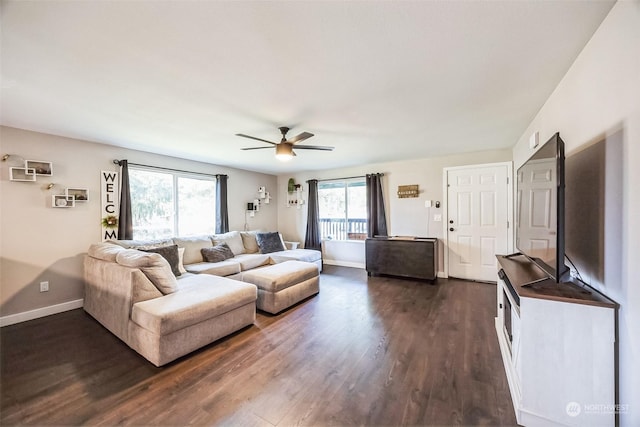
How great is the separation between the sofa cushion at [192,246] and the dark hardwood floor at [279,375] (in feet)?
4.34

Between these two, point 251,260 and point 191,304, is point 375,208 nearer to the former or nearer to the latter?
point 251,260

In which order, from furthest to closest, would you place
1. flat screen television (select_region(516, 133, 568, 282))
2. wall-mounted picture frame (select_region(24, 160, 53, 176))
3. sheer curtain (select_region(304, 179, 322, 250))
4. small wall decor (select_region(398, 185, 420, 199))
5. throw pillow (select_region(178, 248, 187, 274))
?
sheer curtain (select_region(304, 179, 322, 250)), small wall decor (select_region(398, 185, 420, 199)), throw pillow (select_region(178, 248, 187, 274)), wall-mounted picture frame (select_region(24, 160, 53, 176)), flat screen television (select_region(516, 133, 568, 282))

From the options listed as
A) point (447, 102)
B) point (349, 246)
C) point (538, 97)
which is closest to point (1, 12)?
point (447, 102)

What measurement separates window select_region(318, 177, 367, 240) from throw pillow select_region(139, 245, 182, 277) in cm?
332

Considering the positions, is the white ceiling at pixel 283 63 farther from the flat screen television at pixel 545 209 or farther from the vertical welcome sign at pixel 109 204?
the vertical welcome sign at pixel 109 204

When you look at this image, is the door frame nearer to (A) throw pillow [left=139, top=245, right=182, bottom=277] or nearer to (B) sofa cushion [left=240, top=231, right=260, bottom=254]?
(B) sofa cushion [left=240, top=231, right=260, bottom=254]

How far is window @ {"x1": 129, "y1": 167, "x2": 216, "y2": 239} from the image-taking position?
13.1 ft

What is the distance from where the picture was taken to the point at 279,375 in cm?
190

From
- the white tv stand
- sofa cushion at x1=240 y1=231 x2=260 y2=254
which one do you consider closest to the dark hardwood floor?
the white tv stand

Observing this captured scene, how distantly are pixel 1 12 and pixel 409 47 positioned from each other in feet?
7.22

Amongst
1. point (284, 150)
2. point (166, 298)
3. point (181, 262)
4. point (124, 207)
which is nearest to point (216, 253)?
point (181, 262)

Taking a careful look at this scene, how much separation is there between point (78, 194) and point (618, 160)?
5189 mm

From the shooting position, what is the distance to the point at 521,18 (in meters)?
1.31

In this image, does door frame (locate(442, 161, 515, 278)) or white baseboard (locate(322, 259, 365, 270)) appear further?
white baseboard (locate(322, 259, 365, 270))
